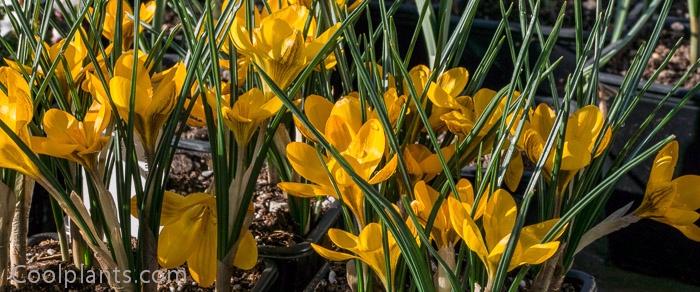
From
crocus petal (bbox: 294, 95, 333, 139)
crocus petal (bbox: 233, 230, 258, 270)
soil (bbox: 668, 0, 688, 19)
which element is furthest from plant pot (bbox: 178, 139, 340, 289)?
soil (bbox: 668, 0, 688, 19)

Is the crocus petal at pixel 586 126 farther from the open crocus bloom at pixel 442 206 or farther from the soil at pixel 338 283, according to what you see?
the soil at pixel 338 283

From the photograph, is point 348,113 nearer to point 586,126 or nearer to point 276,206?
point 586,126

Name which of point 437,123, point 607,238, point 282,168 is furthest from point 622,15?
point 437,123

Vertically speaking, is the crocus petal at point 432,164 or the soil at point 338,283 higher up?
the crocus petal at point 432,164

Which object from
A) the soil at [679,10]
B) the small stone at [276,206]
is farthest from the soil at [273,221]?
the soil at [679,10]

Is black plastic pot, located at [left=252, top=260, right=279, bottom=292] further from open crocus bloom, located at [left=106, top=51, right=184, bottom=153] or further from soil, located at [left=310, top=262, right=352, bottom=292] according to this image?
open crocus bloom, located at [left=106, top=51, right=184, bottom=153]
